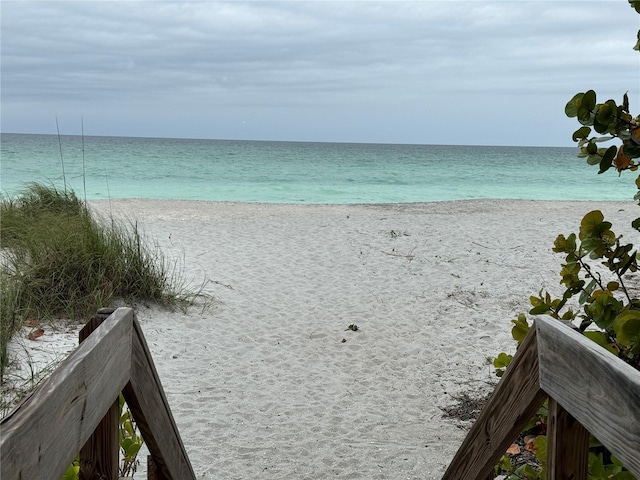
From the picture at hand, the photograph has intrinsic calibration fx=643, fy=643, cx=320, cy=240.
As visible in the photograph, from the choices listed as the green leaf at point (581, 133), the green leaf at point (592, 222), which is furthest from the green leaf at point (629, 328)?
the green leaf at point (581, 133)

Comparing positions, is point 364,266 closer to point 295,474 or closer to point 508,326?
point 508,326

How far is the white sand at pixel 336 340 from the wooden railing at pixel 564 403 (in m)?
2.23

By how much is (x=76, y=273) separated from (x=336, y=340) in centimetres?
270

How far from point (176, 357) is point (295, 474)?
245 cm

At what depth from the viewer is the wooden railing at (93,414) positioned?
38.2 inches

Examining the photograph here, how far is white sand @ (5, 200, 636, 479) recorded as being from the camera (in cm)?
432

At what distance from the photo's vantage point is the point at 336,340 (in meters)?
6.66

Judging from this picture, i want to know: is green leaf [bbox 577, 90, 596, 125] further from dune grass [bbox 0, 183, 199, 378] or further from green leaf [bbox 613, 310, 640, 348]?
dune grass [bbox 0, 183, 199, 378]

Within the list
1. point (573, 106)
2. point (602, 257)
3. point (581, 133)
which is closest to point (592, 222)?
point (602, 257)

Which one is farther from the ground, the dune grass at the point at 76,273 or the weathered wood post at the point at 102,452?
the weathered wood post at the point at 102,452

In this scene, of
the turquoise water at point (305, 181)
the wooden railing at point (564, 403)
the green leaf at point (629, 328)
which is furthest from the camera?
the turquoise water at point (305, 181)

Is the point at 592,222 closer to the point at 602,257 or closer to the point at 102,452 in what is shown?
the point at 602,257

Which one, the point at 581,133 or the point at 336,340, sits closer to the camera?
the point at 581,133

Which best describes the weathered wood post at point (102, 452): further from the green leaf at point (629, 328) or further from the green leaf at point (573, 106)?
the green leaf at point (573, 106)
